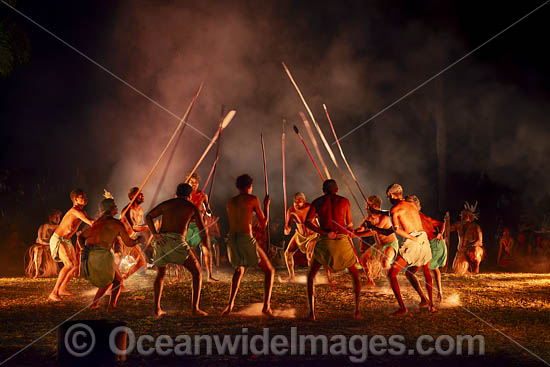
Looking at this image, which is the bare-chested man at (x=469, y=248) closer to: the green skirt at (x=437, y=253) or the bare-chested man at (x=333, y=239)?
the green skirt at (x=437, y=253)

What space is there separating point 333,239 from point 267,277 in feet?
3.45

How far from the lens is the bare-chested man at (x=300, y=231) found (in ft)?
33.1

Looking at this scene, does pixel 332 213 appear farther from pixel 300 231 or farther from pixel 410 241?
pixel 300 231

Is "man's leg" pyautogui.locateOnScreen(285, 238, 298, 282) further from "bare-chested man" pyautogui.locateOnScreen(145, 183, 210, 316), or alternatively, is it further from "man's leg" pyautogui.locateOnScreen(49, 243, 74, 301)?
"man's leg" pyautogui.locateOnScreen(49, 243, 74, 301)

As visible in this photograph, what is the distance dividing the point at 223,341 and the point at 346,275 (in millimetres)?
7380

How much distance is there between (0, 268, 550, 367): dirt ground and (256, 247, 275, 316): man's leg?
17 cm

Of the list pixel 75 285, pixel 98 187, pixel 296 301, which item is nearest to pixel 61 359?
pixel 296 301

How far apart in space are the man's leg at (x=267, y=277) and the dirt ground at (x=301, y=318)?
0.17m

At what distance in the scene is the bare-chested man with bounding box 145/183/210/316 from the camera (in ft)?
23.1

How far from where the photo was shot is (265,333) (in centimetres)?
597

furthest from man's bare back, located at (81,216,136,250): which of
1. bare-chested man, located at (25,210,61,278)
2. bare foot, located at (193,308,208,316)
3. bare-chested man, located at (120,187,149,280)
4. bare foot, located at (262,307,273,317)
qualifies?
bare-chested man, located at (25,210,61,278)

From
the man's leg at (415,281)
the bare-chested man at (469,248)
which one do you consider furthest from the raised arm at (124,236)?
the bare-chested man at (469,248)

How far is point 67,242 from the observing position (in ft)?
29.4

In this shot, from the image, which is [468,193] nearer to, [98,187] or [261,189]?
[261,189]
